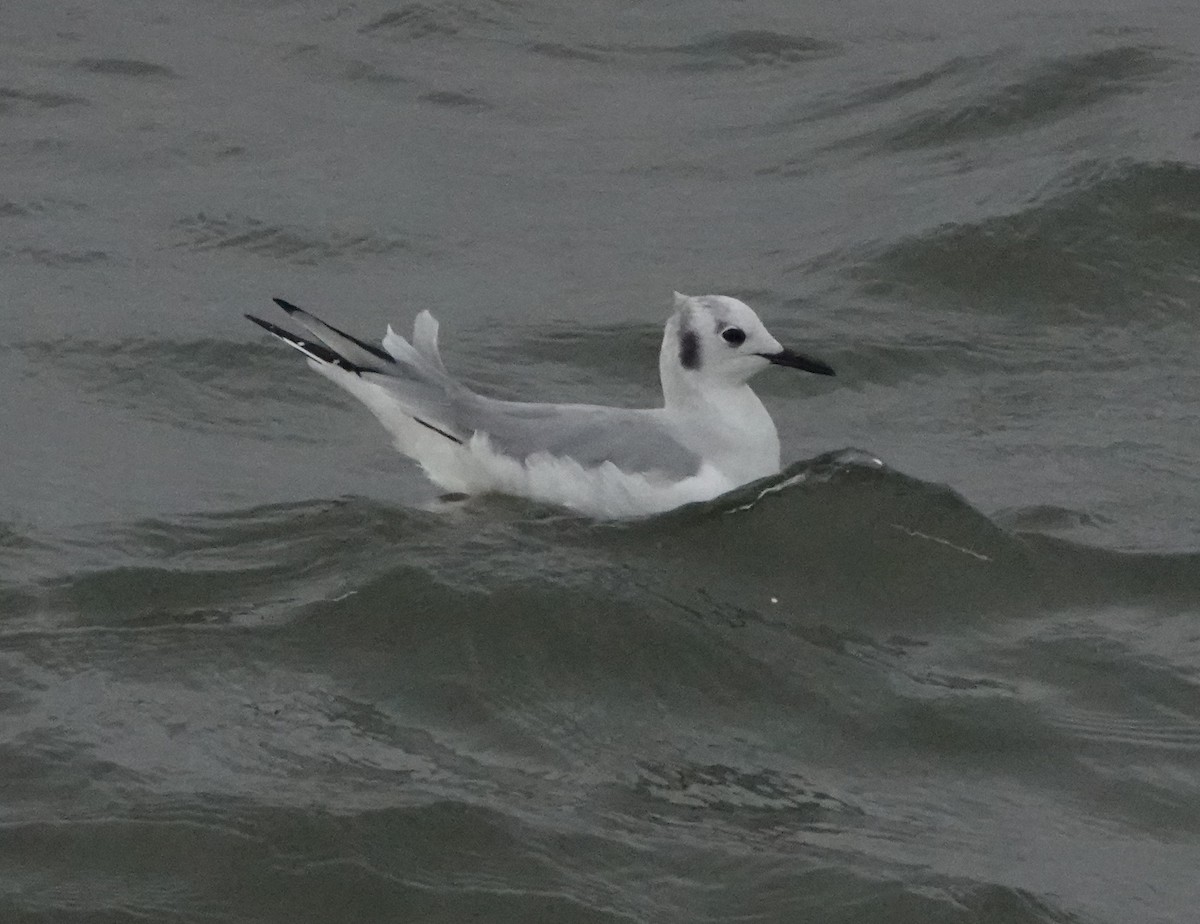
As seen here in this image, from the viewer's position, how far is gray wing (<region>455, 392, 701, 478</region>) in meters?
9.53

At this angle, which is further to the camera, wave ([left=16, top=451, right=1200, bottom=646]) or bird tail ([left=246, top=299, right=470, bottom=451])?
bird tail ([left=246, top=299, right=470, bottom=451])

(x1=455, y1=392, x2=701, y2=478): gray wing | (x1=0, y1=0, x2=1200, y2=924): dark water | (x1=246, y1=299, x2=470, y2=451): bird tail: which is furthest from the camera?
(x1=246, y1=299, x2=470, y2=451): bird tail

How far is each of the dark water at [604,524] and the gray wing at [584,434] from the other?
26cm

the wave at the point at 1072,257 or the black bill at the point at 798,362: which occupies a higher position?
the black bill at the point at 798,362

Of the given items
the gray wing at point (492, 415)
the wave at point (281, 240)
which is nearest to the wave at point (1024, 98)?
the wave at point (281, 240)

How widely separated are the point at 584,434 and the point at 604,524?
14.4 inches

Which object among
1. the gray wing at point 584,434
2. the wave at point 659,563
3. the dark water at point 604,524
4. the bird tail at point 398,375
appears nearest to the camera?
the dark water at point 604,524

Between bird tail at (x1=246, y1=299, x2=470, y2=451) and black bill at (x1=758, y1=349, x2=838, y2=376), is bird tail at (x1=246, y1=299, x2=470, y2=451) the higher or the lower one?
→ the lower one

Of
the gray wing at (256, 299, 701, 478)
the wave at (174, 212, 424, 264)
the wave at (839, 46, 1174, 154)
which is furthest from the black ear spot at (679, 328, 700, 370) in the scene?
the wave at (839, 46, 1174, 154)

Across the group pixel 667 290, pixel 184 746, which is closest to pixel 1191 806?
pixel 184 746

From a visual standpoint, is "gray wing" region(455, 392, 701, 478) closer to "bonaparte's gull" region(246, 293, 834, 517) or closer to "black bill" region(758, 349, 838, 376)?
"bonaparte's gull" region(246, 293, 834, 517)

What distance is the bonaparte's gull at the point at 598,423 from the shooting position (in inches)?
376

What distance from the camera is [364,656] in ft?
27.9

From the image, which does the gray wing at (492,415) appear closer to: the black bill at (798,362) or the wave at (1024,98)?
the black bill at (798,362)
